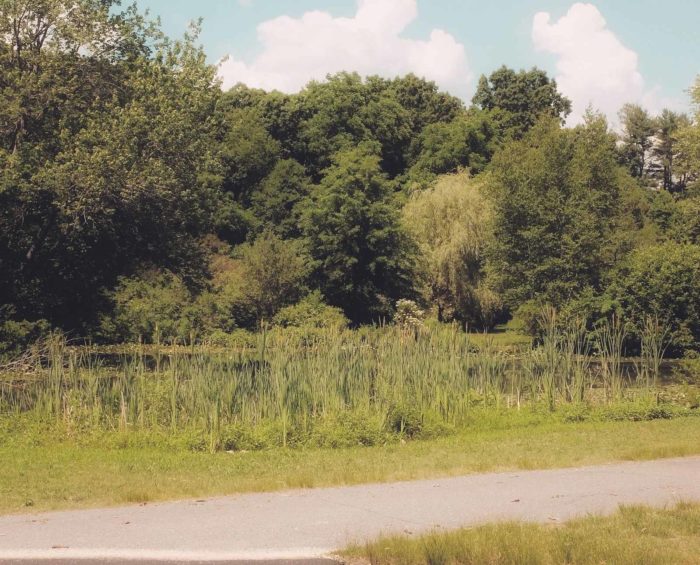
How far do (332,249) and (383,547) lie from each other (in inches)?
1349

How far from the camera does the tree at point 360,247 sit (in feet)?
130

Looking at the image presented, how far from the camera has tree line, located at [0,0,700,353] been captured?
25.0m

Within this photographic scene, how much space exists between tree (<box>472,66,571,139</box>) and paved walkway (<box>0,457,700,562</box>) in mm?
56456

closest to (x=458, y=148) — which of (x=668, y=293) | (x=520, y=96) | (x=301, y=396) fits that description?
(x=520, y=96)

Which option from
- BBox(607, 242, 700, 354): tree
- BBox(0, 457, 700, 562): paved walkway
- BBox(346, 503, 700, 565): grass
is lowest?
BBox(0, 457, 700, 562): paved walkway

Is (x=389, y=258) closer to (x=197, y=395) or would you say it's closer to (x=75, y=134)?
(x=75, y=134)

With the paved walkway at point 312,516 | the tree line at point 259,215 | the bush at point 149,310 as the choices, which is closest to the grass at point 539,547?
the paved walkway at point 312,516

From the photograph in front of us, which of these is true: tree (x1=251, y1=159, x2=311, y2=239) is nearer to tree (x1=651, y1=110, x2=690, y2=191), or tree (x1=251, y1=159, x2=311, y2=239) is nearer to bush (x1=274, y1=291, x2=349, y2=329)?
bush (x1=274, y1=291, x2=349, y2=329)

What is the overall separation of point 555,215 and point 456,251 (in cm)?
708

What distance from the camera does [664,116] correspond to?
239 feet

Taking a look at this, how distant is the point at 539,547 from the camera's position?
19.2ft

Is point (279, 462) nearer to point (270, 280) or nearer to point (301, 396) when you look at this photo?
point (301, 396)

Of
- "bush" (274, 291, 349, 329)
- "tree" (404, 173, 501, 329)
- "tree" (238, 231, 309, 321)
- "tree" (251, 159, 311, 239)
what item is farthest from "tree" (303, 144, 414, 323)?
"tree" (251, 159, 311, 239)

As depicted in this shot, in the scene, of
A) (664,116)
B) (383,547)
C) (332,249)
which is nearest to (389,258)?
(332,249)
